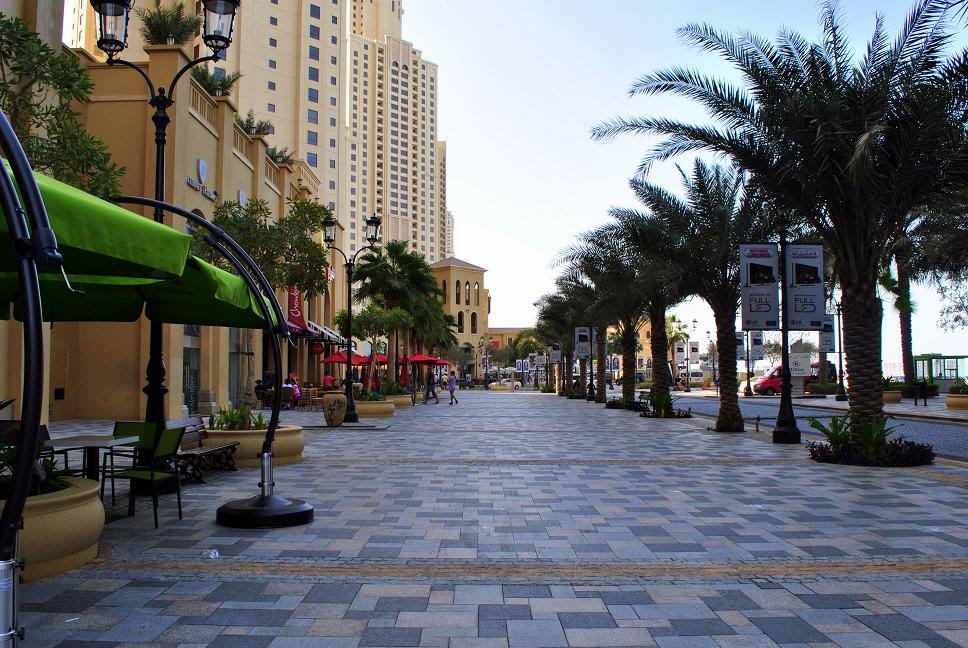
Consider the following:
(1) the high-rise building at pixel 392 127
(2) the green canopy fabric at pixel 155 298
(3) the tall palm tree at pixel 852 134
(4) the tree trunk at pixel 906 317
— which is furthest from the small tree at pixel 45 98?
(1) the high-rise building at pixel 392 127

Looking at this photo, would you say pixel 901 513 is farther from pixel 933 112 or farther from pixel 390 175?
pixel 390 175

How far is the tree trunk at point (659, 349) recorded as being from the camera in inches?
1009

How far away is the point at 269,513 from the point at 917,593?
5290 mm

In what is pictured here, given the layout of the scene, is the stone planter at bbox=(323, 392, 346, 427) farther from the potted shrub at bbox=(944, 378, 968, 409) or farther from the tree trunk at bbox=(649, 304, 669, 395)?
the potted shrub at bbox=(944, 378, 968, 409)

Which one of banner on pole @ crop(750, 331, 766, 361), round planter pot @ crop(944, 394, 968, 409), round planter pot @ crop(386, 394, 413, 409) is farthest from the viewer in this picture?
banner on pole @ crop(750, 331, 766, 361)

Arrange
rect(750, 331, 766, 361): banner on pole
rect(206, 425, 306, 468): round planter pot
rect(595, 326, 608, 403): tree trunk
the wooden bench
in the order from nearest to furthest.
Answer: the wooden bench < rect(206, 425, 306, 468): round planter pot < rect(595, 326, 608, 403): tree trunk < rect(750, 331, 766, 361): banner on pole

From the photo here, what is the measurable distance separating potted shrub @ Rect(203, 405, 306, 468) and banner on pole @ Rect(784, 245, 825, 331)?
997cm

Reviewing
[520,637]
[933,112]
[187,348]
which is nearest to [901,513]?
[520,637]

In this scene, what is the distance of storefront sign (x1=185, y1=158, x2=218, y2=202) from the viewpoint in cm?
2267

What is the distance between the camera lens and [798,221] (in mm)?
14633

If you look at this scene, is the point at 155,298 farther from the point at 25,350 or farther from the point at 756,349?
the point at 756,349

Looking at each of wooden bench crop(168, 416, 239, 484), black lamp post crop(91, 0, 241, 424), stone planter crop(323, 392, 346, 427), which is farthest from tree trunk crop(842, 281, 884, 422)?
stone planter crop(323, 392, 346, 427)

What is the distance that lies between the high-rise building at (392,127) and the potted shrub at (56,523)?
14181cm

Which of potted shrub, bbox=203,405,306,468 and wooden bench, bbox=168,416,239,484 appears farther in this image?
potted shrub, bbox=203,405,306,468
